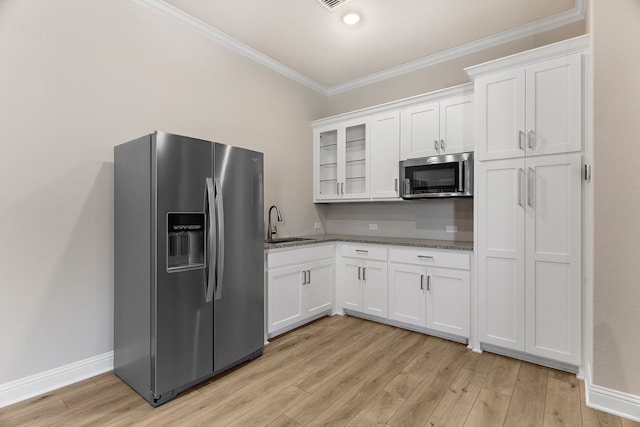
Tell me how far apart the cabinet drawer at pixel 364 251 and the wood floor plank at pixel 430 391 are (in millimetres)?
1102

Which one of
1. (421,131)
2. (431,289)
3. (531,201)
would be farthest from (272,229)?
(531,201)

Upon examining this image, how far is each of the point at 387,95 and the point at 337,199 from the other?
1513mm

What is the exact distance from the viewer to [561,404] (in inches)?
77.1

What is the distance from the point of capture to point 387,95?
404 cm

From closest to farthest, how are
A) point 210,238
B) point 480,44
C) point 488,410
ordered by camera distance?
1. point 488,410
2. point 210,238
3. point 480,44

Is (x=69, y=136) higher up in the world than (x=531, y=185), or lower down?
higher up

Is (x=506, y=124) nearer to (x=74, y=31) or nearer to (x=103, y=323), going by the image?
(x=74, y=31)

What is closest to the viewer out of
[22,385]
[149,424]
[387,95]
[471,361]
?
[149,424]

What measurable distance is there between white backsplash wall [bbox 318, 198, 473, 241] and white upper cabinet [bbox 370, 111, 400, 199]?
38 centimetres

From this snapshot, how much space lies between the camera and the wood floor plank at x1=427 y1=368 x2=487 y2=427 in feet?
5.94

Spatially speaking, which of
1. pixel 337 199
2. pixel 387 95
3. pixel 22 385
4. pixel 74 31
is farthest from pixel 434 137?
pixel 22 385

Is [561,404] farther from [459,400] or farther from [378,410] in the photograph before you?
[378,410]

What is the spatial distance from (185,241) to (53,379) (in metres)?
1.31

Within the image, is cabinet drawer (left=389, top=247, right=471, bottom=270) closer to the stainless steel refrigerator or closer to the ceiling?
the stainless steel refrigerator
